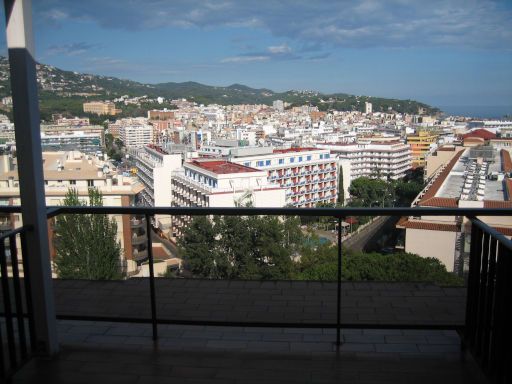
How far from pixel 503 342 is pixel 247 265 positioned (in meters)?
1.15

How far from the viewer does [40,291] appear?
Answer: 80.9 inches

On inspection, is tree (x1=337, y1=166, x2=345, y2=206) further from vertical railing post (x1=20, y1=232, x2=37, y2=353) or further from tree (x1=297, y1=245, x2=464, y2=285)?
vertical railing post (x1=20, y1=232, x2=37, y2=353)

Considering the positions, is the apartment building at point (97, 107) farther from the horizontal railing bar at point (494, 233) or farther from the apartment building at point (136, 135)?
the horizontal railing bar at point (494, 233)

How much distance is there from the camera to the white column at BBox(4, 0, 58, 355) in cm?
186

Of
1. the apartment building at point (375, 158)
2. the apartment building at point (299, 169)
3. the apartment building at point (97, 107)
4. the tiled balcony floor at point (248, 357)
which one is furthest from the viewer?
the apartment building at point (375, 158)

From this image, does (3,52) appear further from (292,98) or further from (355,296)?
(292,98)

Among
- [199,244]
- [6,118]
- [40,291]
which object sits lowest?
[40,291]

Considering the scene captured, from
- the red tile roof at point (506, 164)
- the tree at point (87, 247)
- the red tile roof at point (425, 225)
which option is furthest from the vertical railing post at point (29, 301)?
the red tile roof at point (506, 164)

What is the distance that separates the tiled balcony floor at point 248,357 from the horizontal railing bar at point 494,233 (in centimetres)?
62

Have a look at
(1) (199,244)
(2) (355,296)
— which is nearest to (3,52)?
(1) (199,244)

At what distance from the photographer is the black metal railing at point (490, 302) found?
5.21 feet

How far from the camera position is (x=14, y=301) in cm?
201

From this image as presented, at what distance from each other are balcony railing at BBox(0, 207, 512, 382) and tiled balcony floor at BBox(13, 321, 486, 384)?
2.9 inches

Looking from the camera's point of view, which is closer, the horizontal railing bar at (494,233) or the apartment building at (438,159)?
the horizontal railing bar at (494,233)
